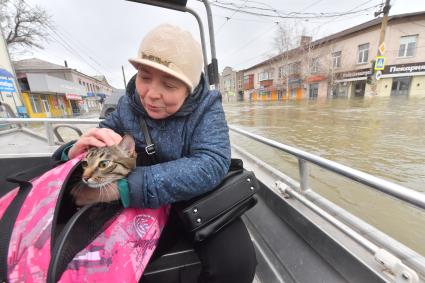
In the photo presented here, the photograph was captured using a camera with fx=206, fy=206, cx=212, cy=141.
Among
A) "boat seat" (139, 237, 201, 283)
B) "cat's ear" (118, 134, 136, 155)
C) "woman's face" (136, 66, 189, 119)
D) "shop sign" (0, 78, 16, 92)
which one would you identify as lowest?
"boat seat" (139, 237, 201, 283)

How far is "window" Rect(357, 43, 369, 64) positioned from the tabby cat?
27.1m

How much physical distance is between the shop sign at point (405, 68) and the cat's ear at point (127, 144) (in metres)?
26.2

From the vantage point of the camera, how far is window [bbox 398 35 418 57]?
742 inches

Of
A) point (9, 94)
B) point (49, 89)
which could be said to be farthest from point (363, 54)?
point (49, 89)

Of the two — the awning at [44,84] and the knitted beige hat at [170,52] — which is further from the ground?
the awning at [44,84]

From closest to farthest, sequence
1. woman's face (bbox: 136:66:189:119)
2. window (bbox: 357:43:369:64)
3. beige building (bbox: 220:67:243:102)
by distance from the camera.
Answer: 1. woman's face (bbox: 136:66:189:119)
2. window (bbox: 357:43:369:64)
3. beige building (bbox: 220:67:243:102)

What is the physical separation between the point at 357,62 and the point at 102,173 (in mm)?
27314

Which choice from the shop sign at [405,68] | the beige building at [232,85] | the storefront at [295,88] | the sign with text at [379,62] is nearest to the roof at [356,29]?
the storefront at [295,88]

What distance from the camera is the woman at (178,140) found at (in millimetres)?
880

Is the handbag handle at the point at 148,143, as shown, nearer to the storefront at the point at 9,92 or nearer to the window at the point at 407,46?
the storefront at the point at 9,92

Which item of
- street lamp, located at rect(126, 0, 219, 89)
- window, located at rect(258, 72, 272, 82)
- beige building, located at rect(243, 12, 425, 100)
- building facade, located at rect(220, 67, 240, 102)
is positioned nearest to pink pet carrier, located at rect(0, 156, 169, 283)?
street lamp, located at rect(126, 0, 219, 89)

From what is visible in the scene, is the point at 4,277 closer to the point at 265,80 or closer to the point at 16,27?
the point at 16,27

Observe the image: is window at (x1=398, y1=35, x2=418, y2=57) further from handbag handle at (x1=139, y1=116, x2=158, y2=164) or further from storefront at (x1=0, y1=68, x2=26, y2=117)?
storefront at (x1=0, y1=68, x2=26, y2=117)

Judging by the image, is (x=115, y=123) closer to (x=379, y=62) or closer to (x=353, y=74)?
A: (x=379, y=62)
